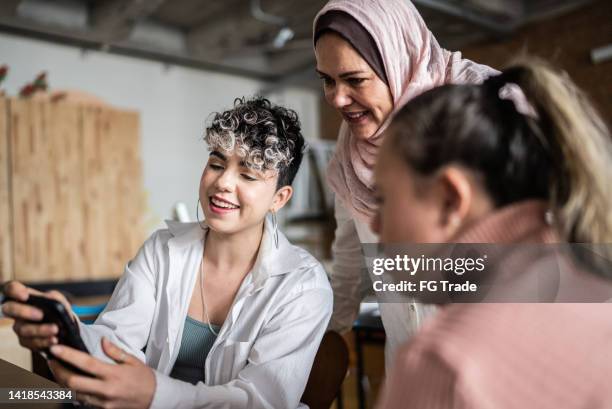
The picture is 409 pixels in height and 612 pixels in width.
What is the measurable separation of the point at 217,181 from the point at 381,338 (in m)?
1.00

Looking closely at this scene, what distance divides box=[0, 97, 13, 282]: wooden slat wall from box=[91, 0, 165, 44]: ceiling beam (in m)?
1.19

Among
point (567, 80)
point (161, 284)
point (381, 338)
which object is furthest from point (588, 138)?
point (381, 338)

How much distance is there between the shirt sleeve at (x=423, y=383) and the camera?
0.50 metres

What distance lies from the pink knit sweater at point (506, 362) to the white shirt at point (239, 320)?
565 mm

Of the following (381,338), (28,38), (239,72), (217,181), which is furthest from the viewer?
(239,72)

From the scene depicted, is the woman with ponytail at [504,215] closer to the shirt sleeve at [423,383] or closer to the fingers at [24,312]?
the shirt sleeve at [423,383]

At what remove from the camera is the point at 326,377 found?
51.2 inches

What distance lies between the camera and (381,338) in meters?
1.92

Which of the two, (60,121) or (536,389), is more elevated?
(60,121)

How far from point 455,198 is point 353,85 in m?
0.69

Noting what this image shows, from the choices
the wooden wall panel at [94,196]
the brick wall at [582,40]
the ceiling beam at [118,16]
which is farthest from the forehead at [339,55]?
the wooden wall panel at [94,196]

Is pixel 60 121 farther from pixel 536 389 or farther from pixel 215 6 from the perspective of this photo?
pixel 536 389

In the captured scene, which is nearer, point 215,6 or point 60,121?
point 60,121

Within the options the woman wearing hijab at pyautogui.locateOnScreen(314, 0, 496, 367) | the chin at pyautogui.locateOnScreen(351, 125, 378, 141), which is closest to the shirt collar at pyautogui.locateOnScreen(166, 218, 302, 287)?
the woman wearing hijab at pyautogui.locateOnScreen(314, 0, 496, 367)
